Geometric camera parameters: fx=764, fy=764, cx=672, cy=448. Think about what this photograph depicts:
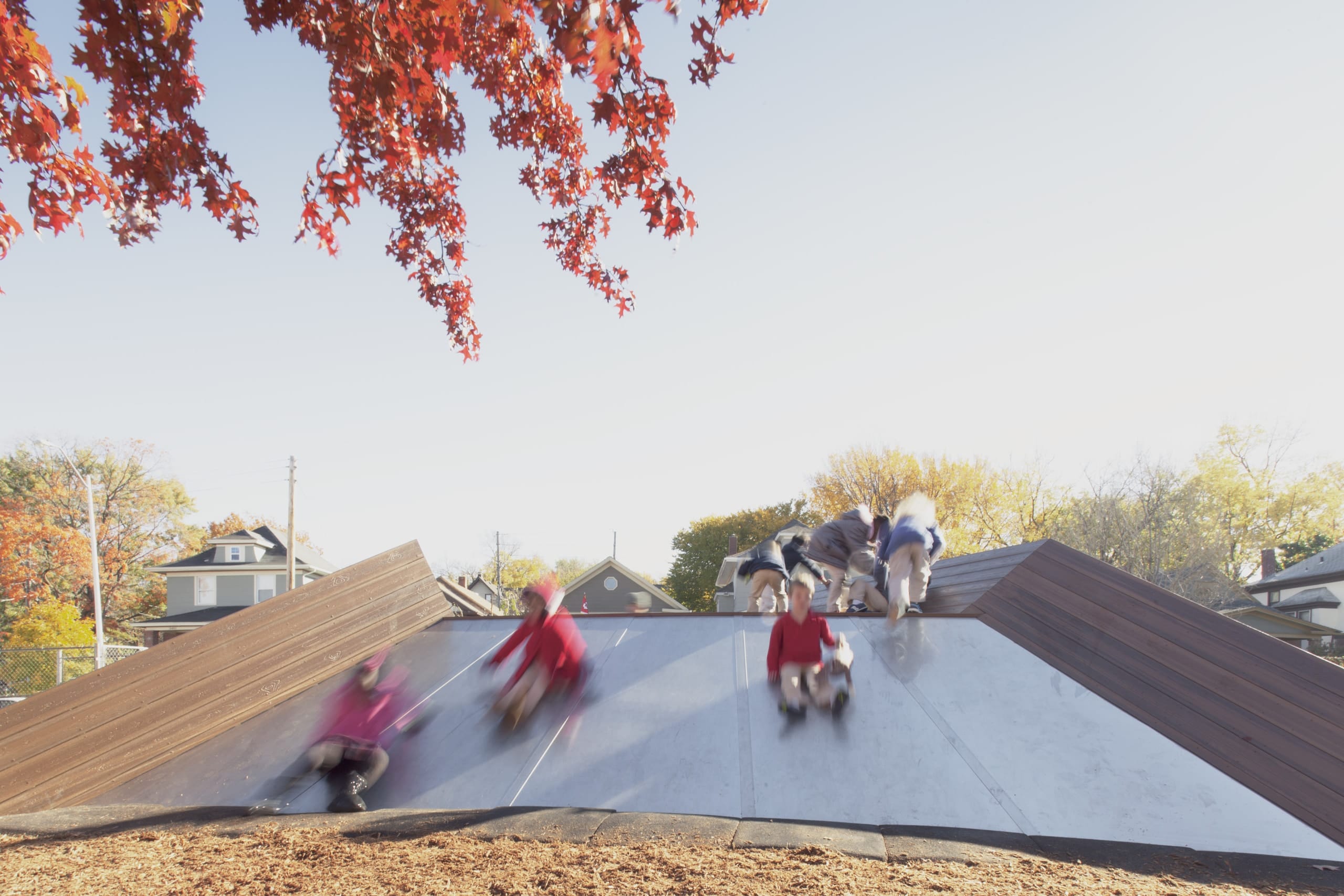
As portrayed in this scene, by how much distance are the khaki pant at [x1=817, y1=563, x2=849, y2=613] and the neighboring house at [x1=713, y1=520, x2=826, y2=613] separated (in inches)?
21.5

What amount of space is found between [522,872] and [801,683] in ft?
8.10

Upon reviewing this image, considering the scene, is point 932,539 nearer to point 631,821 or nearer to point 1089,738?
point 1089,738

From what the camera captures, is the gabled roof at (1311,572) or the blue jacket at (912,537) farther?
the gabled roof at (1311,572)

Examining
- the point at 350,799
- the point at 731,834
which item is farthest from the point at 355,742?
the point at 731,834

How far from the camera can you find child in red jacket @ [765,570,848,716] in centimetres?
505

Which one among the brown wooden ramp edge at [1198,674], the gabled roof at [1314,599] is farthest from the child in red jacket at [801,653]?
the gabled roof at [1314,599]

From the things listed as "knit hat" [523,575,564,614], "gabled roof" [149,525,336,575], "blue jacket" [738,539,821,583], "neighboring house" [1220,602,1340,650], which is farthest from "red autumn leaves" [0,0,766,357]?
"neighboring house" [1220,602,1340,650]

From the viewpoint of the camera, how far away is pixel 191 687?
517cm

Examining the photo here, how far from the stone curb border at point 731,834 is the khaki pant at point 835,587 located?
204 inches

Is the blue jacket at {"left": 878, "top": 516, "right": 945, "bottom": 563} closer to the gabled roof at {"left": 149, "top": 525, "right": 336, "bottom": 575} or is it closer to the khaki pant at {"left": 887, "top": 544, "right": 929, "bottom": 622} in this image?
the khaki pant at {"left": 887, "top": 544, "right": 929, "bottom": 622}

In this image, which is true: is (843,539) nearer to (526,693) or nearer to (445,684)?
(526,693)

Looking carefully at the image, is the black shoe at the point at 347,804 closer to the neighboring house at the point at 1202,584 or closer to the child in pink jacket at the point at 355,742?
the child in pink jacket at the point at 355,742

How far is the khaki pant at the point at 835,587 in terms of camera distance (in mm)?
8852

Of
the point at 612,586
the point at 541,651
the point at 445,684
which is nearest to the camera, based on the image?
the point at 541,651
